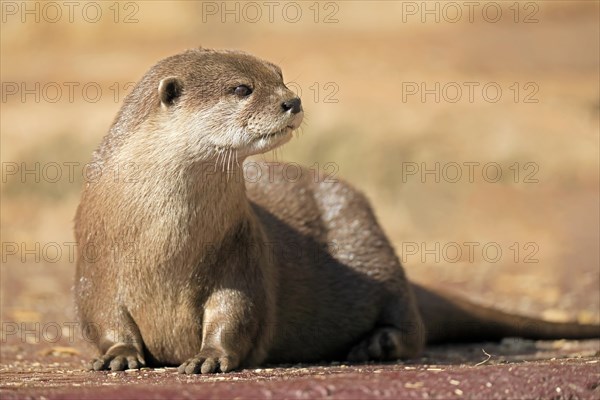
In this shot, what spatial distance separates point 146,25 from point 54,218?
8412mm

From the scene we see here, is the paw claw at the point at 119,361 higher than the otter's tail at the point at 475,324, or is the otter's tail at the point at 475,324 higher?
the paw claw at the point at 119,361

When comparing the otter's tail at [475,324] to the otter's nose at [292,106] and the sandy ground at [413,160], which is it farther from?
the otter's nose at [292,106]

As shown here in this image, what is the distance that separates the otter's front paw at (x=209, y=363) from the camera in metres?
4.76

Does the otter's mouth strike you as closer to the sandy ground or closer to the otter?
the otter

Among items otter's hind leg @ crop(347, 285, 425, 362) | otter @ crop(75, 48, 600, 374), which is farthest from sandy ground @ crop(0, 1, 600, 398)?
otter @ crop(75, 48, 600, 374)

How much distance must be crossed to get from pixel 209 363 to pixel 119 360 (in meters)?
0.35

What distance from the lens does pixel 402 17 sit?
65.2ft

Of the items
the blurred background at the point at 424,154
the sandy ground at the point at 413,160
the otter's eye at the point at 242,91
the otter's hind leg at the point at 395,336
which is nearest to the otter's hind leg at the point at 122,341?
the sandy ground at the point at 413,160

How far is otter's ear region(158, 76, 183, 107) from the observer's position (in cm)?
503

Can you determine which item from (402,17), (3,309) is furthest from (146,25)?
(3,309)

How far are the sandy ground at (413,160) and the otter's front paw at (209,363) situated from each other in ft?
0.33

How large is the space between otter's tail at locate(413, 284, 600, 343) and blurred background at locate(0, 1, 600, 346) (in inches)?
34.2

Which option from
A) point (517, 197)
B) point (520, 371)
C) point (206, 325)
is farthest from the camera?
point (517, 197)

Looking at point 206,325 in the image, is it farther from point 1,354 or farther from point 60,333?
point 60,333
